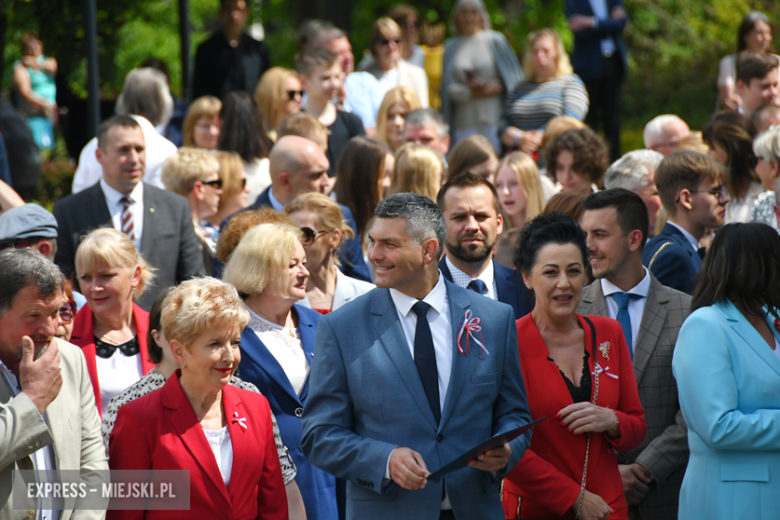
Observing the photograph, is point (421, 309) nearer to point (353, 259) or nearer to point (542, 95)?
point (353, 259)

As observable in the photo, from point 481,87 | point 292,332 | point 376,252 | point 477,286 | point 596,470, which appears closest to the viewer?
point 376,252

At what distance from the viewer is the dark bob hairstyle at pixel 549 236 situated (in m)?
4.58

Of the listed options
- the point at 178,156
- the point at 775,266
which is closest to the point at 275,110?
the point at 178,156

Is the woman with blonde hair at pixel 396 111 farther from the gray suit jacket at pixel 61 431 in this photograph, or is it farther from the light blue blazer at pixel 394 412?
the gray suit jacket at pixel 61 431

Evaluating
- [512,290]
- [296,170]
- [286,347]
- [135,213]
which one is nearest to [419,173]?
[296,170]

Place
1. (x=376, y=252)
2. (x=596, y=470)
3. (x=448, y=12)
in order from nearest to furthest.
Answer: (x=376, y=252) < (x=596, y=470) < (x=448, y=12)

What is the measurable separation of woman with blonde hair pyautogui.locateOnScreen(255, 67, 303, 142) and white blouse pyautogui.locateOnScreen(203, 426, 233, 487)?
5.92m

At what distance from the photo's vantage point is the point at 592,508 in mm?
4262

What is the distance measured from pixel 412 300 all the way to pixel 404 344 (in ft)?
0.75

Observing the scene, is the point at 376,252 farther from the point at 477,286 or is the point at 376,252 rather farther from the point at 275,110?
the point at 275,110

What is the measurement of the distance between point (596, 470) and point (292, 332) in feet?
6.12

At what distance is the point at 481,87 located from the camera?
11484 millimetres

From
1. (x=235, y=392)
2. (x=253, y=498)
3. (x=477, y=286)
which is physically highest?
(x=477, y=286)

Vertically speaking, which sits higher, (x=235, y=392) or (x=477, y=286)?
(x=477, y=286)
